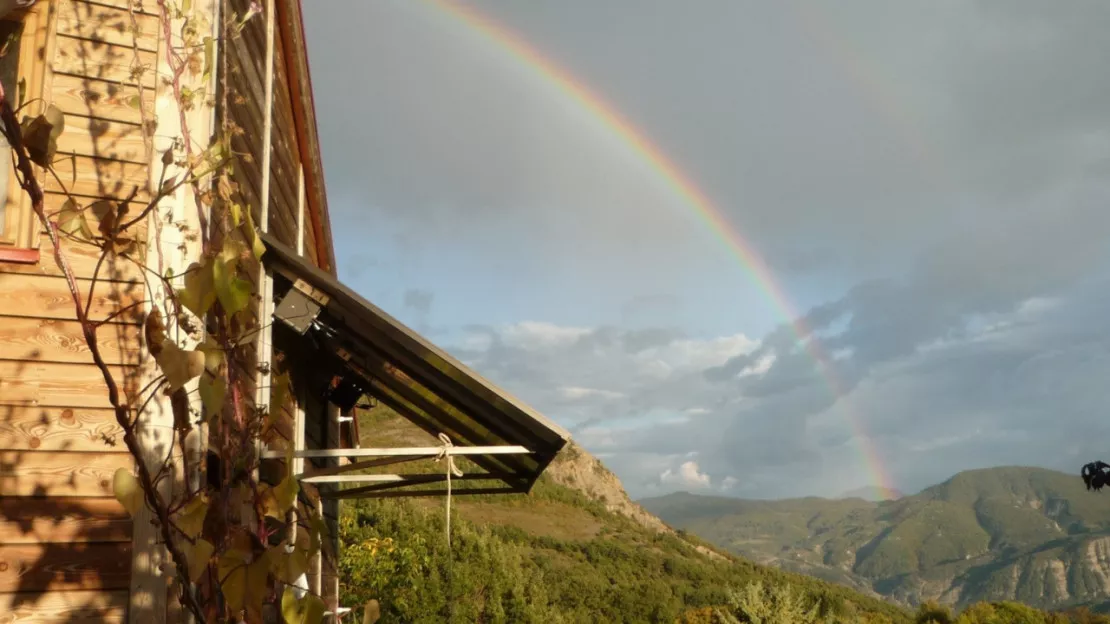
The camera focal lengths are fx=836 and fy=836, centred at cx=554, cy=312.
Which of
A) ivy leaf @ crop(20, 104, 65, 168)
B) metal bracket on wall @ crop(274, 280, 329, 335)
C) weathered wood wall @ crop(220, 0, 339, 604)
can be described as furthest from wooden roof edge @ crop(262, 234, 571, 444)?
ivy leaf @ crop(20, 104, 65, 168)

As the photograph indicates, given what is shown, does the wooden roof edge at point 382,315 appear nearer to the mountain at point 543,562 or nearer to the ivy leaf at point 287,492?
the mountain at point 543,562

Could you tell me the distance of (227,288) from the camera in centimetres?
226

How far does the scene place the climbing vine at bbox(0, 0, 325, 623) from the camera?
223 centimetres

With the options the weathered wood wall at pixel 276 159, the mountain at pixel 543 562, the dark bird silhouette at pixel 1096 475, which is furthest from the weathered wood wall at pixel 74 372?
the dark bird silhouette at pixel 1096 475

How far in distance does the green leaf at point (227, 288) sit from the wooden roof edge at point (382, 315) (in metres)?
2.33

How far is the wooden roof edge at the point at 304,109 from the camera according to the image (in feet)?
22.7

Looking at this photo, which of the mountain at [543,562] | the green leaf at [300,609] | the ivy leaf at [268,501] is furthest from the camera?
the mountain at [543,562]

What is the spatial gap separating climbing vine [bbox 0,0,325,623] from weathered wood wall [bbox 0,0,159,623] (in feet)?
0.28

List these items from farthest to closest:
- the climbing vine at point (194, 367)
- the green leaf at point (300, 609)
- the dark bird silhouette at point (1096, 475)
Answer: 1. the dark bird silhouette at point (1096, 475)
2. the green leaf at point (300, 609)
3. the climbing vine at point (194, 367)

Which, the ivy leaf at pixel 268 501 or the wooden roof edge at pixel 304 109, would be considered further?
the wooden roof edge at pixel 304 109

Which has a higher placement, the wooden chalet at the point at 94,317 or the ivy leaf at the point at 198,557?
the wooden chalet at the point at 94,317

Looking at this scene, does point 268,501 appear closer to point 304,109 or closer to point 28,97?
point 28,97

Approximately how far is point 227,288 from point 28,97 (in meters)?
2.28

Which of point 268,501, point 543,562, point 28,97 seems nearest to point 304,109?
point 28,97
